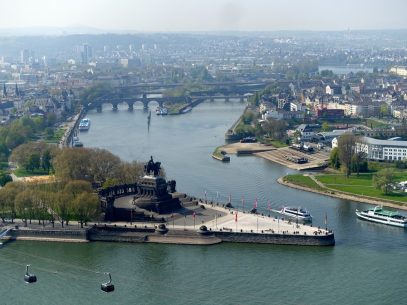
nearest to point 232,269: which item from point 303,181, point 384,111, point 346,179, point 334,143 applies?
point 303,181

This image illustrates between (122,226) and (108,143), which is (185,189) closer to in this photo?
(122,226)

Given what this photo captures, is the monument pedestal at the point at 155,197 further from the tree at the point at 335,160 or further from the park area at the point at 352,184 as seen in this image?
the tree at the point at 335,160

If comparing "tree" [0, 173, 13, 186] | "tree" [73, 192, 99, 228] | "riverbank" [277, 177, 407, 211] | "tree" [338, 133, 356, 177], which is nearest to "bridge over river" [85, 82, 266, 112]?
"tree" [338, 133, 356, 177]

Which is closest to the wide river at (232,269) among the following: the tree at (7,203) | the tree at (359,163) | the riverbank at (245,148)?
the tree at (7,203)

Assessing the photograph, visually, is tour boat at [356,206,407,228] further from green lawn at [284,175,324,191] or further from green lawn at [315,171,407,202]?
green lawn at [284,175,324,191]

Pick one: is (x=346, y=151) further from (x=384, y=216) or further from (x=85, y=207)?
(x=85, y=207)
